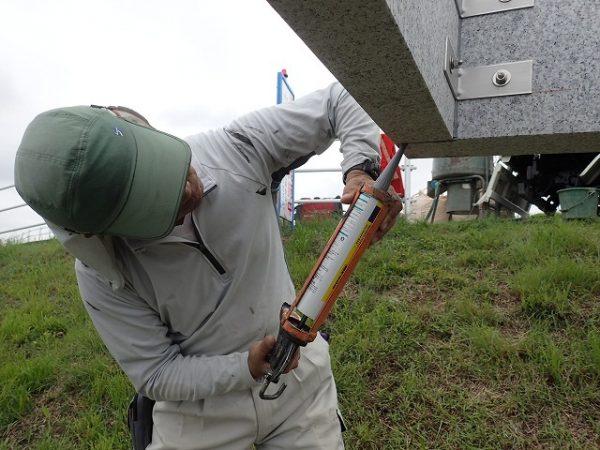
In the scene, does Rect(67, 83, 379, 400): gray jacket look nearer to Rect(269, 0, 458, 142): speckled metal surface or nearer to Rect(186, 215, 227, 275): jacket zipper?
Rect(186, 215, 227, 275): jacket zipper

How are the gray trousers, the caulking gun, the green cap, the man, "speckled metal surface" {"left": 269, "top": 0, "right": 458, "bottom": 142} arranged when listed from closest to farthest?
"speckled metal surface" {"left": 269, "top": 0, "right": 458, "bottom": 142}
the green cap
the caulking gun
the man
the gray trousers

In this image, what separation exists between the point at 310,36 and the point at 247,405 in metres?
1.21

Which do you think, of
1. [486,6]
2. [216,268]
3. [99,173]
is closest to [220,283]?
[216,268]

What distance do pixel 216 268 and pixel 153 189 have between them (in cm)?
36

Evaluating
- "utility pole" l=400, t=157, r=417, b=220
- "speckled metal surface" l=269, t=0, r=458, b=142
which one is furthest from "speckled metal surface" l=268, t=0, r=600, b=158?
"utility pole" l=400, t=157, r=417, b=220

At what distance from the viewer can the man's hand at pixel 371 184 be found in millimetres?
1254

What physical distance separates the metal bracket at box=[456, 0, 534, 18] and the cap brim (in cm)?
75

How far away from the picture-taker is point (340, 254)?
1.26 m

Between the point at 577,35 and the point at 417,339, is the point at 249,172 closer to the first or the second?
the point at 577,35

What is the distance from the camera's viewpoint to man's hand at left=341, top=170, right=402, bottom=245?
49.4 inches

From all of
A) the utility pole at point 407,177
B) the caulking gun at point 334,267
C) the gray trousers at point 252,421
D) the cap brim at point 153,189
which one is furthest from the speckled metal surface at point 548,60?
the utility pole at point 407,177

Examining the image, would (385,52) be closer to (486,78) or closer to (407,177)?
(486,78)

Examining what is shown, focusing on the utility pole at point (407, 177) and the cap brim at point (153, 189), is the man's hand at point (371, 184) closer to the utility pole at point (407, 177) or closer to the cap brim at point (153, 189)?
the cap brim at point (153, 189)

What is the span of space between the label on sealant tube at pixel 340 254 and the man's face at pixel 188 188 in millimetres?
407
